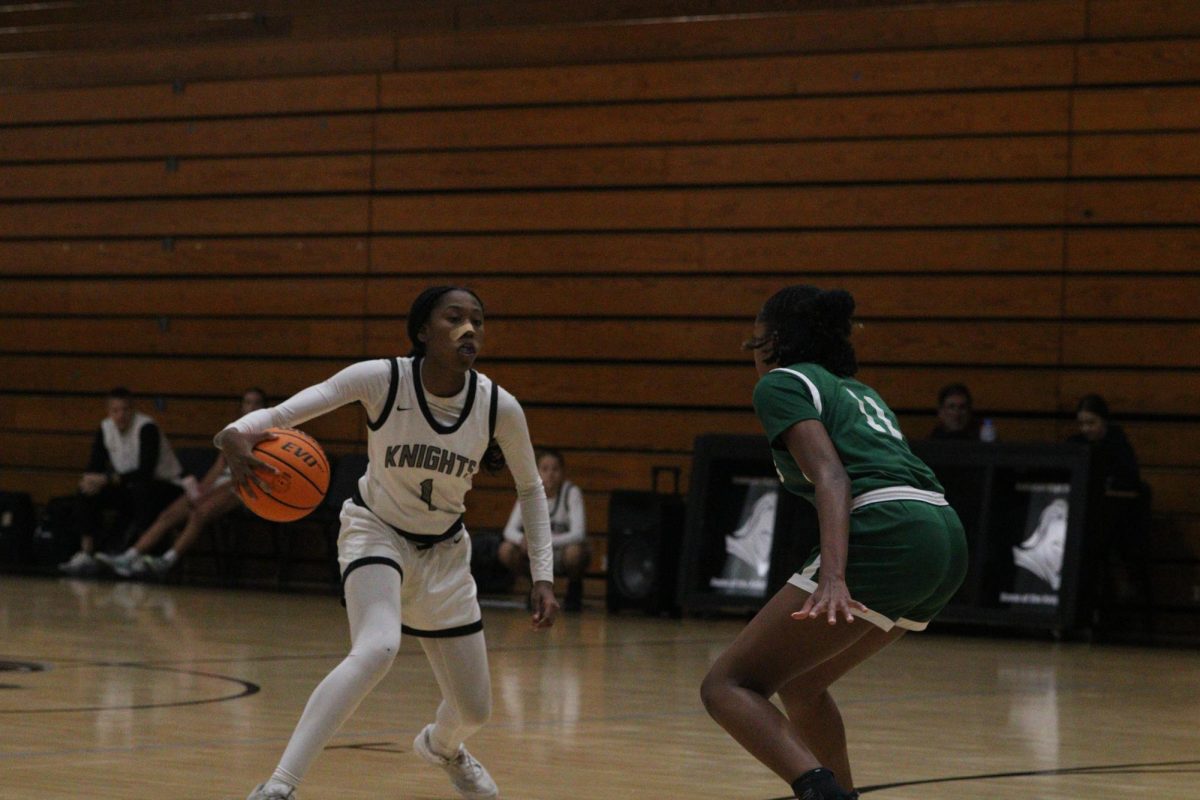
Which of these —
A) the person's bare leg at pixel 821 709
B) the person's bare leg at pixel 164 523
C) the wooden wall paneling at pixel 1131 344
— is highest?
the wooden wall paneling at pixel 1131 344

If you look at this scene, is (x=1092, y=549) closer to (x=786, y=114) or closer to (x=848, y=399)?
(x=786, y=114)

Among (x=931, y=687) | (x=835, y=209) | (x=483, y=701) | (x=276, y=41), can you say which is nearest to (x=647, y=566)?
(x=835, y=209)

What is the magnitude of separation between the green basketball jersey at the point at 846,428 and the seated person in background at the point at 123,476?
11.2 metres

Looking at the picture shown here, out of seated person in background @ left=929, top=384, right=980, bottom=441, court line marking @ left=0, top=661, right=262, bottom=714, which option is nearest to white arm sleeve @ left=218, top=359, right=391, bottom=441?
court line marking @ left=0, top=661, right=262, bottom=714

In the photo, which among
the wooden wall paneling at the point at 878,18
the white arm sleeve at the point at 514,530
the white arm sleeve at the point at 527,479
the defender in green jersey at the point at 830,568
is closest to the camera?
the defender in green jersey at the point at 830,568

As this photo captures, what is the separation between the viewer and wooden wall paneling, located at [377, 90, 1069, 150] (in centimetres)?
1284

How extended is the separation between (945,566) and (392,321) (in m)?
11.1

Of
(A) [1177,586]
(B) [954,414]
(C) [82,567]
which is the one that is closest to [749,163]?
(B) [954,414]

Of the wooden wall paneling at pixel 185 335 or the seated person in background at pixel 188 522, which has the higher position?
the wooden wall paneling at pixel 185 335

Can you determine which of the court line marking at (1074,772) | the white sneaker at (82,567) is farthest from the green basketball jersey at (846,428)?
the white sneaker at (82,567)

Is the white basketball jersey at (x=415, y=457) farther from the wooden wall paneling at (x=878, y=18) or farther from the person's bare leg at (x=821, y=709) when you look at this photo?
the wooden wall paneling at (x=878, y=18)

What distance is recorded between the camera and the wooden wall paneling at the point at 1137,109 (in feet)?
40.4

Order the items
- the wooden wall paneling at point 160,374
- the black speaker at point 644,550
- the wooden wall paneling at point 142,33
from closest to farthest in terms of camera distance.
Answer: the black speaker at point 644,550 → the wooden wall paneling at point 160,374 → the wooden wall paneling at point 142,33

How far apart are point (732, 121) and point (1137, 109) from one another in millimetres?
2869
